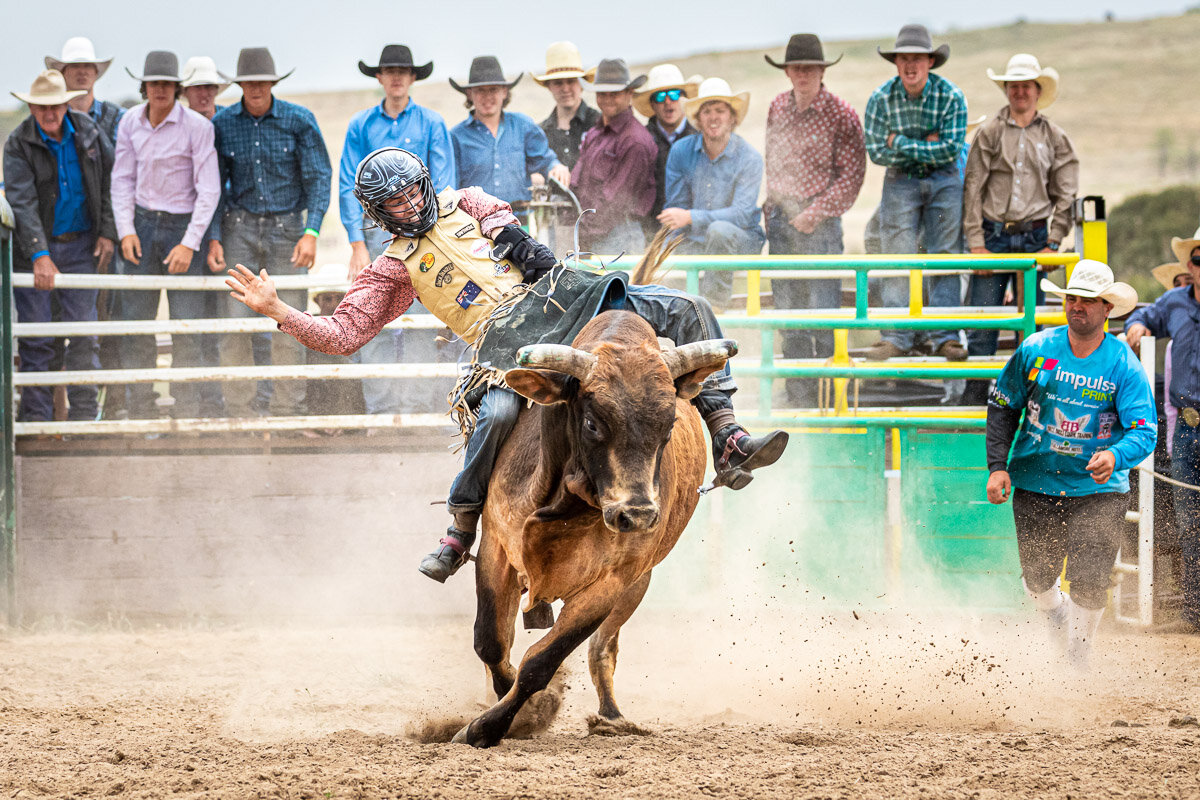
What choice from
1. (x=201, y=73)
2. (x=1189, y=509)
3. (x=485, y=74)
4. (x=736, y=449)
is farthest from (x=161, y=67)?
(x=1189, y=509)

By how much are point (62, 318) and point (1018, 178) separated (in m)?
6.17

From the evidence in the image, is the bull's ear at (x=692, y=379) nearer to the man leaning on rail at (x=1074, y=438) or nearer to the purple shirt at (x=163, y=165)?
the man leaning on rail at (x=1074, y=438)

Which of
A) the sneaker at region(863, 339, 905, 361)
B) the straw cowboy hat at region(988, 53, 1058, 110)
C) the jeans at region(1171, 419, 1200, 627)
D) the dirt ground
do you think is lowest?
the dirt ground

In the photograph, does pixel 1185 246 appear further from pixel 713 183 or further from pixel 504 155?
pixel 504 155

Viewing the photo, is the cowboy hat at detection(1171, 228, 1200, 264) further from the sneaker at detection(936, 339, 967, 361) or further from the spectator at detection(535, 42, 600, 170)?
the spectator at detection(535, 42, 600, 170)

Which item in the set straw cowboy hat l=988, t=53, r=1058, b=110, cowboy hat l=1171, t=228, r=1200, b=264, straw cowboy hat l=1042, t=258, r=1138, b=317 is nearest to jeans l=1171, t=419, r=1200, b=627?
cowboy hat l=1171, t=228, r=1200, b=264

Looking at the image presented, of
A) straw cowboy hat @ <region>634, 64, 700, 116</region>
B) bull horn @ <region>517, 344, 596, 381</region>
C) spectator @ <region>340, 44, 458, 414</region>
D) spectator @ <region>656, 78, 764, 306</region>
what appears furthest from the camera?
straw cowboy hat @ <region>634, 64, 700, 116</region>

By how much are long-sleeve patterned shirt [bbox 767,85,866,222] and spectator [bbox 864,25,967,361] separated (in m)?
0.15

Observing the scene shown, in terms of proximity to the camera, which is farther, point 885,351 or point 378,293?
point 885,351

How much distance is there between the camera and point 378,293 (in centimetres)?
532

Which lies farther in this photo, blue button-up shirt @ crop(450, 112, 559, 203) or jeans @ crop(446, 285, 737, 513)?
blue button-up shirt @ crop(450, 112, 559, 203)

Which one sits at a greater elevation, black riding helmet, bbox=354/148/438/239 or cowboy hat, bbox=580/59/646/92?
cowboy hat, bbox=580/59/646/92

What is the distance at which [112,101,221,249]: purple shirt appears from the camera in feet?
25.9

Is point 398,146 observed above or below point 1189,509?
above
